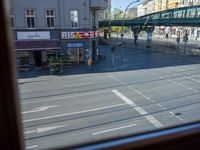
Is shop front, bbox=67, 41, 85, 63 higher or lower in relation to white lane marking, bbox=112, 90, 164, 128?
higher

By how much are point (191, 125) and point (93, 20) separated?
1268 cm

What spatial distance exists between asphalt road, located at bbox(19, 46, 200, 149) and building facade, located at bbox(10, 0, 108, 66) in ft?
6.68

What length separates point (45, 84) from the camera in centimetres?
876

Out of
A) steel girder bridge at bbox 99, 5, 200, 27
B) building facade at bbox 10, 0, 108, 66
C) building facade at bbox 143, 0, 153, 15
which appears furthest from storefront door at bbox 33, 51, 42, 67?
building facade at bbox 143, 0, 153, 15

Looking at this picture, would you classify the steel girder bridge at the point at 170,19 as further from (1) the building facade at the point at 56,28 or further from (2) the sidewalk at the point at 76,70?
(1) the building facade at the point at 56,28

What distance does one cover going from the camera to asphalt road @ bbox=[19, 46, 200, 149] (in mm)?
4832

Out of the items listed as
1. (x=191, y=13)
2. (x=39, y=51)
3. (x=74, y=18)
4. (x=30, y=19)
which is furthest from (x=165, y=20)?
(x=30, y=19)

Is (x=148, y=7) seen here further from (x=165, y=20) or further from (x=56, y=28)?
(x=56, y=28)

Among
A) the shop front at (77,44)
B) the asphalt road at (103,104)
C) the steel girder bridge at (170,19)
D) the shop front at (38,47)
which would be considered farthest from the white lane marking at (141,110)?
the steel girder bridge at (170,19)

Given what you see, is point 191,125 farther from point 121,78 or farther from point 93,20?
point 93,20

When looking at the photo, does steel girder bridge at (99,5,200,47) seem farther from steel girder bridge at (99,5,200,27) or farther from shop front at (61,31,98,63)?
shop front at (61,31,98,63)

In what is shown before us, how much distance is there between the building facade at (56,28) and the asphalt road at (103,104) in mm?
2035

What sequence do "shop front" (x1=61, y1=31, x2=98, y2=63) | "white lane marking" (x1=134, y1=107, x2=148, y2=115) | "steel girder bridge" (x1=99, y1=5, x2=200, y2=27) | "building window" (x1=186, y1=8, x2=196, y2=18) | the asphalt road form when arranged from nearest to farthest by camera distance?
the asphalt road → "white lane marking" (x1=134, y1=107, x2=148, y2=115) → "shop front" (x1=61, y1=31, x2=98, y2=63) → "steel girder bridge" (x1=99, y1=5, x2=200, y2=27) → "building window" (x1=186, y1=8, x2=196, y2=18)

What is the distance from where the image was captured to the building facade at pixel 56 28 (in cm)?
1036
